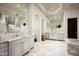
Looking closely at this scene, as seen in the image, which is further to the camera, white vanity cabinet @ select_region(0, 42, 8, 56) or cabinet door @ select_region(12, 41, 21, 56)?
cabinet door @ select_region(12, 41, 21, 56)

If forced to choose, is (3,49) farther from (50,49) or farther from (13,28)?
(50,49)

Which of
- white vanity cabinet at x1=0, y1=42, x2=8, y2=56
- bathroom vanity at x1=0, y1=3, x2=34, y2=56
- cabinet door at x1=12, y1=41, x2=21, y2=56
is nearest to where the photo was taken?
white vanity cabinet at x1=0, y1=42, x2=8, y2=56

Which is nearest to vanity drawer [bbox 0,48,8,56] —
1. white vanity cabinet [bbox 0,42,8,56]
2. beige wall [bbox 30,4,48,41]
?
white vanity cabinet [bbox 0,42,8,56]

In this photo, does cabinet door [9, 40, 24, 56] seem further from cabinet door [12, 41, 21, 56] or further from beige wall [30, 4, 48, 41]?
beige wall [30, 4, 48, 41]

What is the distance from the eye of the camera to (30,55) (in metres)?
2.58

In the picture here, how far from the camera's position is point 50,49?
2596 millimetres

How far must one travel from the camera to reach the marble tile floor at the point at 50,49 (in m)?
2.56

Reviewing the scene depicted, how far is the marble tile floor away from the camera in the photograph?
2.56 metres

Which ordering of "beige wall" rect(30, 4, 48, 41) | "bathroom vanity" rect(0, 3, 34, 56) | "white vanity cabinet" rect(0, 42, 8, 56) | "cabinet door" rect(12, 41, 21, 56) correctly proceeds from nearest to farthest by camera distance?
"white vanity cabinet" rect(0, 42, 8, 56) → "bathroom vanity" rect(0, 3, 34, 56) → "cabinet door" rect(12, 41, 21, 56) → "beige wall" rect(30, 4, 48, 41)

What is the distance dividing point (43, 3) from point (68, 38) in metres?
1.27

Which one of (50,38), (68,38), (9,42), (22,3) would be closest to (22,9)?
(22,3)

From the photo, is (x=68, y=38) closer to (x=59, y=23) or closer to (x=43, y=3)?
(x=59, y=23)

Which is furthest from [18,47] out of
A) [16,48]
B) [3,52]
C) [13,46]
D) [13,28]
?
[13,28]

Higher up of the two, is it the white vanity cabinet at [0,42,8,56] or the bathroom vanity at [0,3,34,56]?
the bathroom vanity at [0,3,34,56]
